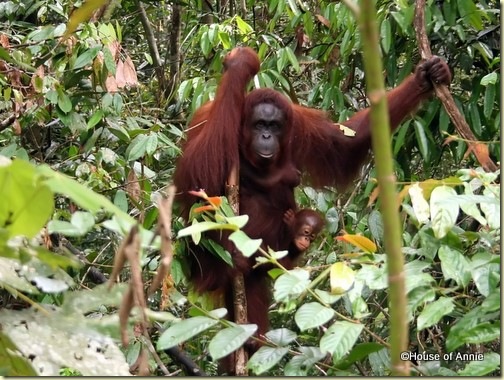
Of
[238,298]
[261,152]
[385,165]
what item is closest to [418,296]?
[385,165]

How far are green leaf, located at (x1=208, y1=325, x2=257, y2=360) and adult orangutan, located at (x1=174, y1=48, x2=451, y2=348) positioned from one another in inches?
68.5

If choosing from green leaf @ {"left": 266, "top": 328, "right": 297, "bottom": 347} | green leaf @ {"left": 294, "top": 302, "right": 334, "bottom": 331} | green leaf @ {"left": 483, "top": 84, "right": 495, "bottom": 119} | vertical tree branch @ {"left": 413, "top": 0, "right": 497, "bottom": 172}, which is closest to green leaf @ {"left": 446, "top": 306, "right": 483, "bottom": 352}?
green leaf @ {"left": 294, "top": 302, "right": 334, "bottom": 331}

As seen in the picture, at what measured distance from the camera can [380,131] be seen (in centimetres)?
66

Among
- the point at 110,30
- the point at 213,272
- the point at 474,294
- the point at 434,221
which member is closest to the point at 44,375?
the point at 434,221

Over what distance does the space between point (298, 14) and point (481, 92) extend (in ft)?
3.68

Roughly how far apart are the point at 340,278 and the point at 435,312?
0.74 feet

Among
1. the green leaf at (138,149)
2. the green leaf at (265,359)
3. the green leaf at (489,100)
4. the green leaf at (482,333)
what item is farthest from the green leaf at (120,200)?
the green leaf at (482,333)

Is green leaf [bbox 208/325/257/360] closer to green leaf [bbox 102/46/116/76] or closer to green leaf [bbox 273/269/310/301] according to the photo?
green leaf [bbox 273/269/310/301]

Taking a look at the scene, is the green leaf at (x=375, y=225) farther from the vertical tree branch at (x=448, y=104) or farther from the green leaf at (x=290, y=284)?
the green leaf at (x=290, y=284)

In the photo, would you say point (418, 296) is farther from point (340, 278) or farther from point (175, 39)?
point (175, 39)

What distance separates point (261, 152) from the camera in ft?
12.9

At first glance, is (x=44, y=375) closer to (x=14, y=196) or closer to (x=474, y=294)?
(x=14, y=196)

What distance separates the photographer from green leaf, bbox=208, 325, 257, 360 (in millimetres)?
1669

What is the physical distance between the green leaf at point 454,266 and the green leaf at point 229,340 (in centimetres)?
49
